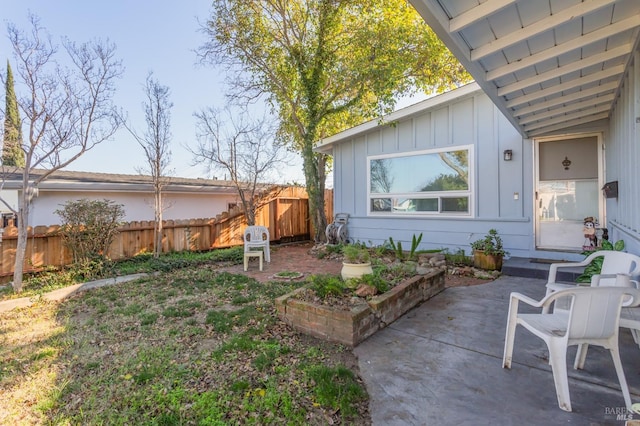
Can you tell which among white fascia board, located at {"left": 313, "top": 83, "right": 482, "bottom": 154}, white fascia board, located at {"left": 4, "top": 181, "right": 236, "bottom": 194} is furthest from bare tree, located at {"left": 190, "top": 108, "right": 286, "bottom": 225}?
white fascia board, located at {"left": 313, "top": 83, "right": 482, "bottom": 154}

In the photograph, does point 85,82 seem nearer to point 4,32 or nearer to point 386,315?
point 4,32

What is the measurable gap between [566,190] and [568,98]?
2467mm

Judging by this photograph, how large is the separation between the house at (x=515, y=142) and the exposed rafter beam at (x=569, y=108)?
27 mm

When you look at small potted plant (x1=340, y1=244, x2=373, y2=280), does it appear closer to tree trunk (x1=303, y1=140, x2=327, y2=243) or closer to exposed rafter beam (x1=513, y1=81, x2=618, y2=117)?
exposed rafter beam (x1=513, y1=81, x2=618, y2=117)

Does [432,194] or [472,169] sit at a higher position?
[472,169]

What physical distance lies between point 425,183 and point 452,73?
626cm

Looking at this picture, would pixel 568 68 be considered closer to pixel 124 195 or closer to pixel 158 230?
pixel 158 230

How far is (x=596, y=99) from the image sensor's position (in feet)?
14.1

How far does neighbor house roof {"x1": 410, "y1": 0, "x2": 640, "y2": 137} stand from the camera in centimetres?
240

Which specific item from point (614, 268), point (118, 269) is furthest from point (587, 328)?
point (118, 269)

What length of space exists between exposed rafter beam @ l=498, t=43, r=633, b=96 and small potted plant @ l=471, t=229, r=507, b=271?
10.1 feet

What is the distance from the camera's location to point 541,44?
2932mm

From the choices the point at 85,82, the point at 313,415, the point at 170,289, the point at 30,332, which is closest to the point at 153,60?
the point at 85,82

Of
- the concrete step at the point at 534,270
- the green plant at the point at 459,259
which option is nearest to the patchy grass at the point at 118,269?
the green plant at the point at 459,259
